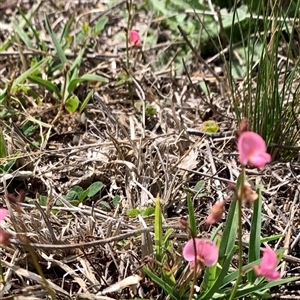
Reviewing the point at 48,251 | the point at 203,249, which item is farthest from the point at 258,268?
the point at 48,251

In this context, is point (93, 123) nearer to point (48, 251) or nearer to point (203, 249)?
point (48, 251)

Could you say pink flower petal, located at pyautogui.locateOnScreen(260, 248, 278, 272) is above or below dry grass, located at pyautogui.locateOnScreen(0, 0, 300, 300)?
above

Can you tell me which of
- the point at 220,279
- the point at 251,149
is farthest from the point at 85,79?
the point at 251,149

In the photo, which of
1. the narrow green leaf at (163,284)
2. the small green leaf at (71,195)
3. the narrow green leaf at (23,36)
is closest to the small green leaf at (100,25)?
the narrow green leaf at (23,36)

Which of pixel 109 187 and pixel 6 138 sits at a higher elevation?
pixel 6 138

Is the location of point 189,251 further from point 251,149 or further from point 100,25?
point 100,25

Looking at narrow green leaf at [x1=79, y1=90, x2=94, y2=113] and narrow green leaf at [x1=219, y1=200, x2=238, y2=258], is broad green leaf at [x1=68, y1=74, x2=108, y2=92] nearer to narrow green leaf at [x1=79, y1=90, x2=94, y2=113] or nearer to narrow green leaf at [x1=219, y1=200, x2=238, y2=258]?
narrow green leaf at [x1=79, y1=90, x2=94, y2=113]

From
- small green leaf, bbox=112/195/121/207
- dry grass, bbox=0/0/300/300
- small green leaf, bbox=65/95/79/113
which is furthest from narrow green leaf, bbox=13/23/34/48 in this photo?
small green leaf, bbox=112/195/121/207
